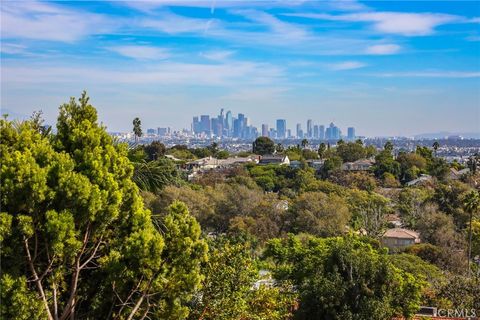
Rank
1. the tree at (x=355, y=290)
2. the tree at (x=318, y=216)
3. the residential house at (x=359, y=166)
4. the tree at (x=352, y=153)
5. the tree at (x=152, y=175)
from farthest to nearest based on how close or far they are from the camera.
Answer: the tree at (x=352, y=153), the residential house at (x=359, y=166), the tree at (x=318, y=216), the tree at (x=355, y=290), the tree at (x=152, y=175)

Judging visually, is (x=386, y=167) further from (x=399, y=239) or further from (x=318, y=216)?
(x=318, y=216)

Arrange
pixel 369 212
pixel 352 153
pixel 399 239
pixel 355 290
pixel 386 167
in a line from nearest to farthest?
pixel 355 290 → pixel 399 239 → pixel 369 212 → pixel 386 167 → pixel 352 153

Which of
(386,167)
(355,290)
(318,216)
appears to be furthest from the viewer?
(386,167)

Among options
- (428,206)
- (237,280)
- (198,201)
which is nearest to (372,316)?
(237,280)

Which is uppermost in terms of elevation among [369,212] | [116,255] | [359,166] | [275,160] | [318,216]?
[116,255]

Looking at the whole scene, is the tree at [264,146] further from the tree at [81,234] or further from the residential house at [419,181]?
the tree at [81,234]

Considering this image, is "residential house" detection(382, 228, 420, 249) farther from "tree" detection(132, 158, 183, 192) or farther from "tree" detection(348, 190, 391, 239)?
"tree" detection(132, 158, 183, 192)

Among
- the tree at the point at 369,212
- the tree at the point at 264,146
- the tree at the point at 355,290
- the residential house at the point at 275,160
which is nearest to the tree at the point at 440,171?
the tree at the point at 369,212

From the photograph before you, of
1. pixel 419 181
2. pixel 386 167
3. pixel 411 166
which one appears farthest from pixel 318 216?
pixel 411 166

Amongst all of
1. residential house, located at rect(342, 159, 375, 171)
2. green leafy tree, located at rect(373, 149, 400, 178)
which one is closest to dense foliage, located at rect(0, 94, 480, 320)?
green leafy tree, located at rect(373, 149, 400, 178)
